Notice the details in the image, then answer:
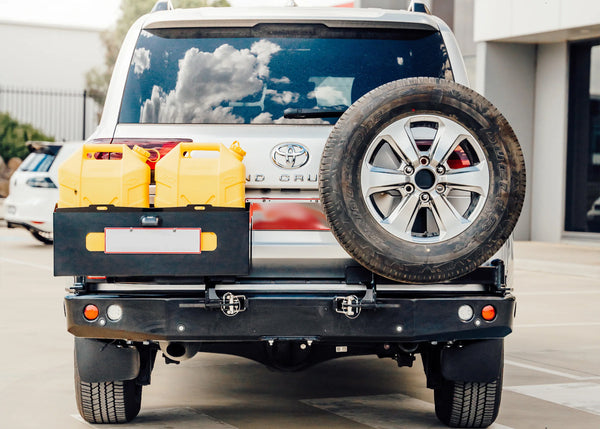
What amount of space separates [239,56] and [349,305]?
5.00ft

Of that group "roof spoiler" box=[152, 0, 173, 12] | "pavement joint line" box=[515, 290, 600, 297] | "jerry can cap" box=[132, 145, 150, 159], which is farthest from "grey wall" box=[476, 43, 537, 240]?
"jerry can cap" box=[132, 145, 150, 159]

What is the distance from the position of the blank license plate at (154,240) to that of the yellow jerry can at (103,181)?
13cm

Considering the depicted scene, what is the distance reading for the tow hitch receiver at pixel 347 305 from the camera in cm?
484

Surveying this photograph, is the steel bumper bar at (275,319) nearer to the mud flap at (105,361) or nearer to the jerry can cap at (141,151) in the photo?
the mud flap at (105,361)

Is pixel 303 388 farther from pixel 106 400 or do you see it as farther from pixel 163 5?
pixel 163 5

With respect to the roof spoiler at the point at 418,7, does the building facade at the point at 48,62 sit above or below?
above

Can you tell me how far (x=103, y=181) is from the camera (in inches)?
185

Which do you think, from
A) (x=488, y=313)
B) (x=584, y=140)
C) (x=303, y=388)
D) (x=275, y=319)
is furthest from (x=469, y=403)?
(x=584, y=140)

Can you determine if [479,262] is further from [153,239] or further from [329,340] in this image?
[153,239]

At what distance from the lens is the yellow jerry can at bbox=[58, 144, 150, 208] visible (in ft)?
15.4

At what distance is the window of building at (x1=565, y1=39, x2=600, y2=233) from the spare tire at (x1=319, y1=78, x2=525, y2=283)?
1603cm

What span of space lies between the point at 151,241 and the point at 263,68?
1.26m

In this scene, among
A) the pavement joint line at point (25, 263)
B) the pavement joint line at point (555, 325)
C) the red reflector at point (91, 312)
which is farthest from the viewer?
the pavement joint line at point (25, 263)

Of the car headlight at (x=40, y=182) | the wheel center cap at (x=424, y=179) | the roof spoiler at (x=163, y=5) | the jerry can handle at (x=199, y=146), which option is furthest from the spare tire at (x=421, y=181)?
the car headlight at (x=40, y=182)
